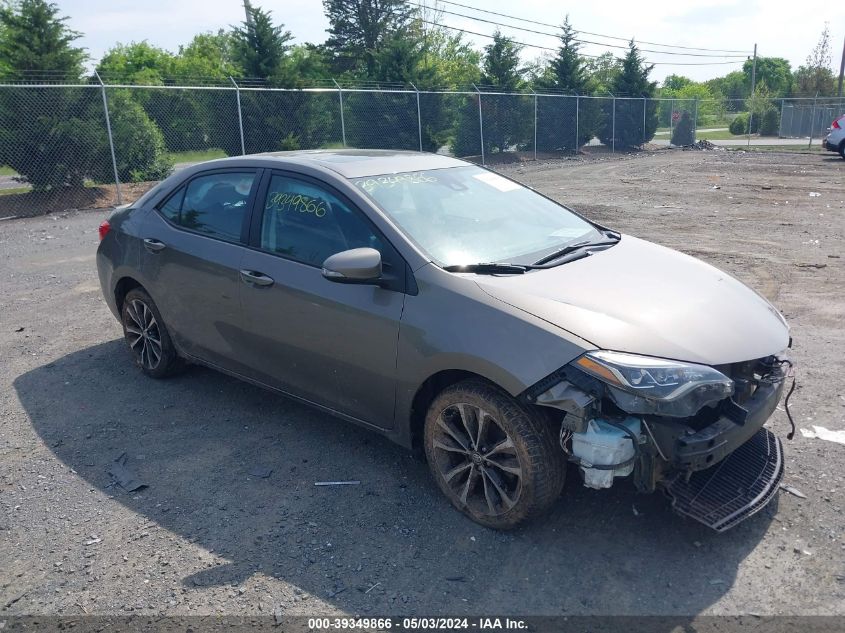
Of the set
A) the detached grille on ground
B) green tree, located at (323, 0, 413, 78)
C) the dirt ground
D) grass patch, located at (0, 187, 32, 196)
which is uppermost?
green tree, located at (323, 0, 413, 78)

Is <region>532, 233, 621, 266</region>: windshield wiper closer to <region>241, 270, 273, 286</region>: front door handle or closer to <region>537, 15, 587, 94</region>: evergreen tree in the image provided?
<region>241, 270, 273, 286</region>: front door handle

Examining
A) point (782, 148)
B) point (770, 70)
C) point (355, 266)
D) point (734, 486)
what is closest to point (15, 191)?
point (355, 266)

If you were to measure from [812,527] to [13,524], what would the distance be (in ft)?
13.0

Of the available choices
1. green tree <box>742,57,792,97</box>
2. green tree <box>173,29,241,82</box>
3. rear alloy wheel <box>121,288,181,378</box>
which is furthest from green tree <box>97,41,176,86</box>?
green tree <box>742,57,792,97</box>

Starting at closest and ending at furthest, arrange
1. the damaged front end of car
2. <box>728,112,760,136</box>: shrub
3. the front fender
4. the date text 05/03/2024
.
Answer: the date text 05/03/2024 < the damaged front end of car < the front fender < <box>728,112,760,136</box>: shrub

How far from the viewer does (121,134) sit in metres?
16.5

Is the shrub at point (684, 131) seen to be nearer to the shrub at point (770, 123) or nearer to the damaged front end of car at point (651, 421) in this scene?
the shrub at point (770, 123)

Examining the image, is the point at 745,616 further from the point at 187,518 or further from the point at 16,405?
the point at 16,405

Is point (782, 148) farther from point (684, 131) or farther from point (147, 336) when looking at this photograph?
point (147, 336)

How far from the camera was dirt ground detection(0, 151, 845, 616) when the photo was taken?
3.00 meters

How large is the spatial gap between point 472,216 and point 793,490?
228 centimetres

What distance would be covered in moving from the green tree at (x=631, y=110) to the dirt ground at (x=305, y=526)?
93.4ft

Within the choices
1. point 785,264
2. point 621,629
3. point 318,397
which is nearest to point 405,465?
point 318,397

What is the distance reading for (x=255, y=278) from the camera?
425 cm
